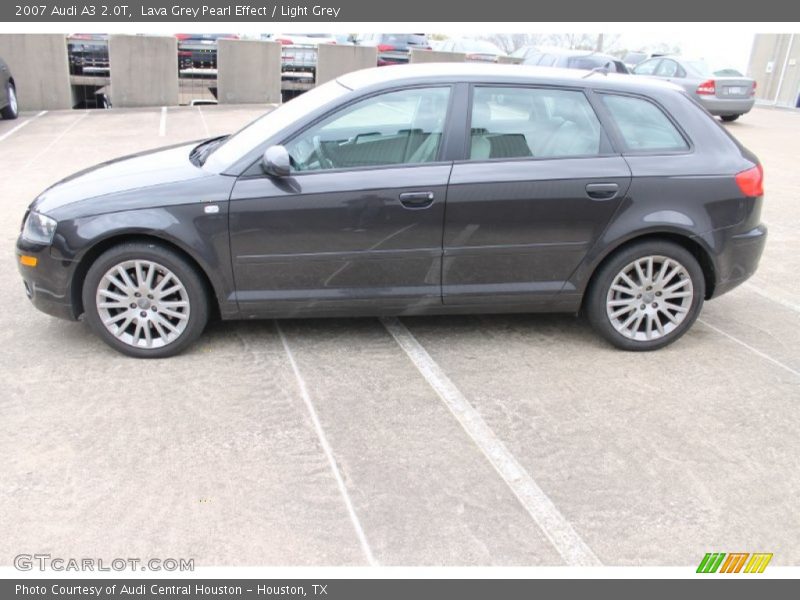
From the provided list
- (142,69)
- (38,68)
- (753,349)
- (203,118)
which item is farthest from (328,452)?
(142,69)

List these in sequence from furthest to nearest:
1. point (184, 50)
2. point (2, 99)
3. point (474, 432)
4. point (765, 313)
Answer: point (184, 50) < point (2, 99) < point (765, 313) < point (474, 432)

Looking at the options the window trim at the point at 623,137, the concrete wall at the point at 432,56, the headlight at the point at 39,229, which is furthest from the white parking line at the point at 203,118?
the window trim at the point at 623,137

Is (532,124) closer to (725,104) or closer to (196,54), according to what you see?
(725,104)

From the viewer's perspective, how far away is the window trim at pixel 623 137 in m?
4.62

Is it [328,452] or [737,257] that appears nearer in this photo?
[328,452]

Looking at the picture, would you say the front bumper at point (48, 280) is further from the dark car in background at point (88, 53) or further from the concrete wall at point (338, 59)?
the concrete wall at point (338, 59)

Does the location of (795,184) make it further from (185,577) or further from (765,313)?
(185,577)

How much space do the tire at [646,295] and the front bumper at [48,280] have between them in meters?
3.16

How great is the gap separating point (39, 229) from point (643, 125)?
12.2ft

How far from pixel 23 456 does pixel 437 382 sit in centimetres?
213

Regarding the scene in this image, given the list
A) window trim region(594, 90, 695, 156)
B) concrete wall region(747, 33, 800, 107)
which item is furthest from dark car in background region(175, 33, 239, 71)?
concrete wall region(747, 33, 800, 107)

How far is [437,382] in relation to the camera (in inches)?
169

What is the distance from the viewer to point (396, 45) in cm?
2136

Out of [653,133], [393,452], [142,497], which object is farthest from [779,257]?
[142,497]
